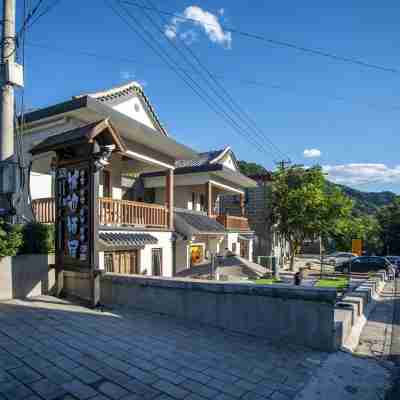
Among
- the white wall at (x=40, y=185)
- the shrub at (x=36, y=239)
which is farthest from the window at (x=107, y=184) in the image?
the shrub at (x=36, y=239)

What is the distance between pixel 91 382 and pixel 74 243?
387cm

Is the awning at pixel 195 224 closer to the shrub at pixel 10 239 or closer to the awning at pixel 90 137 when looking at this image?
the awning at pixel 90 137

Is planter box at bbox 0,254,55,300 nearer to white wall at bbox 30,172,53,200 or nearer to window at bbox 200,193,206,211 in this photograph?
white wall at bbox 30,172,53,200

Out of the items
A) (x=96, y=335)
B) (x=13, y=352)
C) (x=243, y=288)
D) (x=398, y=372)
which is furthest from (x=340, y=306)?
(x=13, y=352)

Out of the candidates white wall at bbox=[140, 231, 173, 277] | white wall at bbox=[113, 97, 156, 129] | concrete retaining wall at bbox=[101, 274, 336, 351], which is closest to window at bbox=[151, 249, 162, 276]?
white wall at bbox=[140, 231, 173, 277]

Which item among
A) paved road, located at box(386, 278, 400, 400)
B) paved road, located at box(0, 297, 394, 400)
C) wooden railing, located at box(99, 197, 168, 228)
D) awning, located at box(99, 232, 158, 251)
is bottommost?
paved road, located at box(386, 278, 400, 400)

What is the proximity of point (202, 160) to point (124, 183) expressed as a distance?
6.05 metres

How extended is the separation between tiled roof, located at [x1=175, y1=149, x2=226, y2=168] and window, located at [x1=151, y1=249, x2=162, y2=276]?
25.1 feet

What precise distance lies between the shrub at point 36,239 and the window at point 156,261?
21.6 feet

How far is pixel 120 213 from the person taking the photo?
11.4 m

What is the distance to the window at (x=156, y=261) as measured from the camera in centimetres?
1364

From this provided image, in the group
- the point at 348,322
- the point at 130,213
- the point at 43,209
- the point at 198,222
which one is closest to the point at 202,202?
the point at 198,222

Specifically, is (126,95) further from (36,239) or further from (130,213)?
(36,239)

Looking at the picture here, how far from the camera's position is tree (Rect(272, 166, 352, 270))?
23.9m
